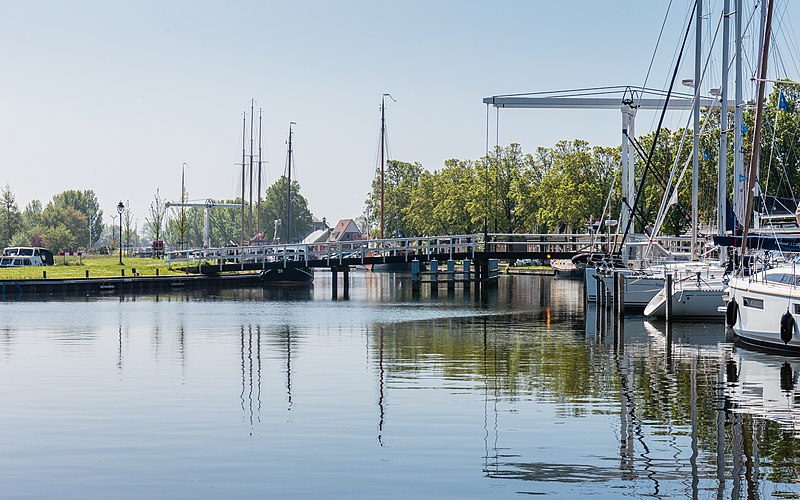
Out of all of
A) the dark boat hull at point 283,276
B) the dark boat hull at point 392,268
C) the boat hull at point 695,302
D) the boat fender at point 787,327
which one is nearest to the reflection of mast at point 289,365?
the boat fender at point 787,327

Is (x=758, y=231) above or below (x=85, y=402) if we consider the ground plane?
above

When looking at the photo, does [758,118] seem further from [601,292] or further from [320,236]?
[320,236]

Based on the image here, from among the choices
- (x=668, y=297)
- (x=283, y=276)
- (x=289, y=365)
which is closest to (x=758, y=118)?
(x=668, y=297)

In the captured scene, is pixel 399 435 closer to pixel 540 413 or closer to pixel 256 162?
pixel 540 413

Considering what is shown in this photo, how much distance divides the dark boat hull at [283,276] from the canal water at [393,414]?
38244 millimetres

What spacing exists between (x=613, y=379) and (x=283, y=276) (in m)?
55.2

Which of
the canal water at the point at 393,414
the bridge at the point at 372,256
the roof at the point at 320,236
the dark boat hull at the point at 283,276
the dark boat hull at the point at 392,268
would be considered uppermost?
the roof at the point at 320,236

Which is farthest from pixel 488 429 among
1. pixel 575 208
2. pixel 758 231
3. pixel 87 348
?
pixel 575 208

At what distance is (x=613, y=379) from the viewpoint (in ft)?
87.6

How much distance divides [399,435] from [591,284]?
4002cm

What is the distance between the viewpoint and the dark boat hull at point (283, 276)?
79.8m

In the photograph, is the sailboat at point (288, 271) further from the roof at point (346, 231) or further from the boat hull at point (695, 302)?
the roof at point (346, 231)

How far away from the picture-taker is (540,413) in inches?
841

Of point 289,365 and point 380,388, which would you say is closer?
point 380,388
